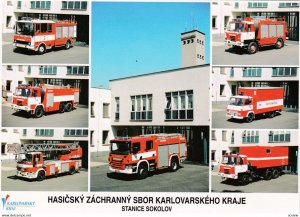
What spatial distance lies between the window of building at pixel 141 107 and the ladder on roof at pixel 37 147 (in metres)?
1.54

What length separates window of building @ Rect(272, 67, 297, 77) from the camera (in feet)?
28.3

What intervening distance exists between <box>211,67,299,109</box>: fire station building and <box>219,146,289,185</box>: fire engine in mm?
1134

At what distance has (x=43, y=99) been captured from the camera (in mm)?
9070

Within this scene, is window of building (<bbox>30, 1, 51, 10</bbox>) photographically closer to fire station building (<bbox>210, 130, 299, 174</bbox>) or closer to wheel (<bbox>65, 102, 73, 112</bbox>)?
wheel (<bbox>65, 102, 73, 112</bbox>)

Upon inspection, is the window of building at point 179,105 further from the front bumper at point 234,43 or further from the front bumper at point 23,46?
the front bumper at point 23,46

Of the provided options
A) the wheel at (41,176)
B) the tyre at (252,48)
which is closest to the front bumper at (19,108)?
the wheel at (41,176)

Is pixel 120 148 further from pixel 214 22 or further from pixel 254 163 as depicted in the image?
pixel 214 22

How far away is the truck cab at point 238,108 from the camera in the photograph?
343 inches

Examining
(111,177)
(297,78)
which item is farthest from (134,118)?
(297,78)

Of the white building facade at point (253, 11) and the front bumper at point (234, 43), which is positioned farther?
the front bumper at point (234, 43)

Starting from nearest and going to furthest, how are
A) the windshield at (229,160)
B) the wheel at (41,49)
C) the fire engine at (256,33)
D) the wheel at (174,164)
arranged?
1. the windshield at (229,160)
2. the fire engine at (256,33)
3. the wheel at (41,49)
4. the wheel at (174,164)

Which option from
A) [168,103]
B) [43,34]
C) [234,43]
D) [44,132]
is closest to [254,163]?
[168,103]

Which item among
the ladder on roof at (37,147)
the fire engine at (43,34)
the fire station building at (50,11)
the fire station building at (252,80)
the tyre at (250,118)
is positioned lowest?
the ladder on roof at (37,147)

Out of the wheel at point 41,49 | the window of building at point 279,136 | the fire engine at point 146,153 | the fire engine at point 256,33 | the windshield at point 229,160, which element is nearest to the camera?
the window of building at point 279,136
